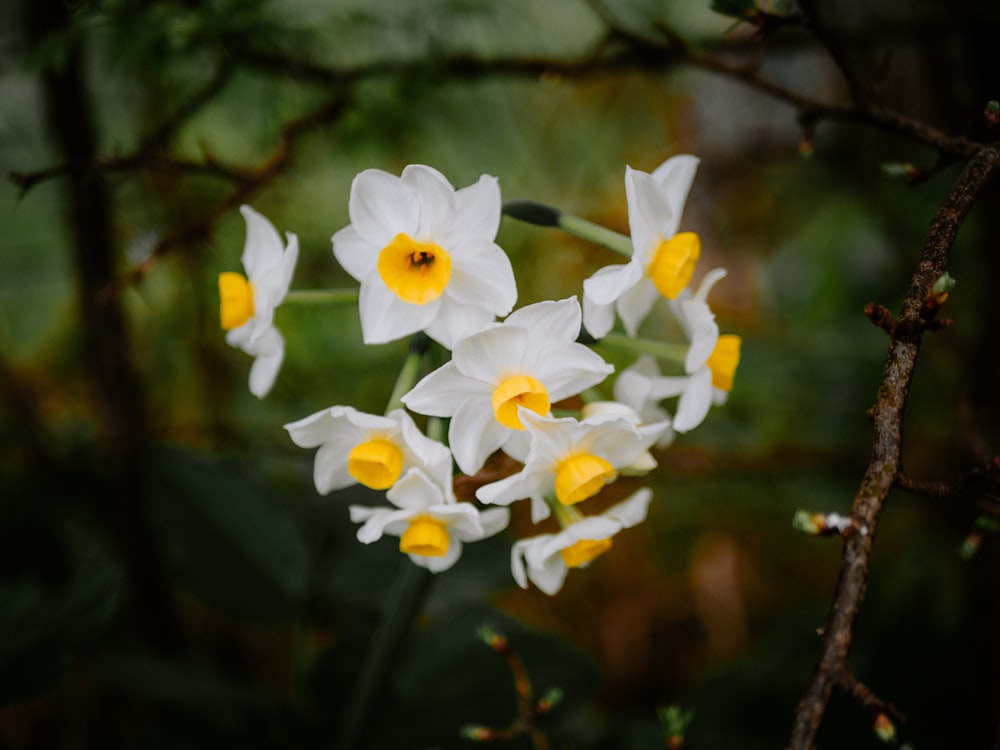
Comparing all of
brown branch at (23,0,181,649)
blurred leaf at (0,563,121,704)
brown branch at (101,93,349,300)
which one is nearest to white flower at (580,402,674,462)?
brown branch at (101,93,349,300)

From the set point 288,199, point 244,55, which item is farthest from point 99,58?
point 244,55

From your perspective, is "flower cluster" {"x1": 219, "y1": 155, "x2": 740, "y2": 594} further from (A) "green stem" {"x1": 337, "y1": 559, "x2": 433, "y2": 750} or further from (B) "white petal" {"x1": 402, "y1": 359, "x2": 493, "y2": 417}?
(A) "green stem" {"x1": 337, "y1": 559, "x2": 433, "y2": 750}

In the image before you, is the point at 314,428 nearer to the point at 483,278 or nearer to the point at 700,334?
the point at 483,278

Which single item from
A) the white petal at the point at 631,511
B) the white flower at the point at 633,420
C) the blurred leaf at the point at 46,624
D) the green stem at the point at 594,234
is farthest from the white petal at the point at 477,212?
the blurred leaf at the point at 46,624

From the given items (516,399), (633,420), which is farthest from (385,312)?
(633,420)

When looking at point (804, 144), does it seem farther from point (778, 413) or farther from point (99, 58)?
point (99, 58)
